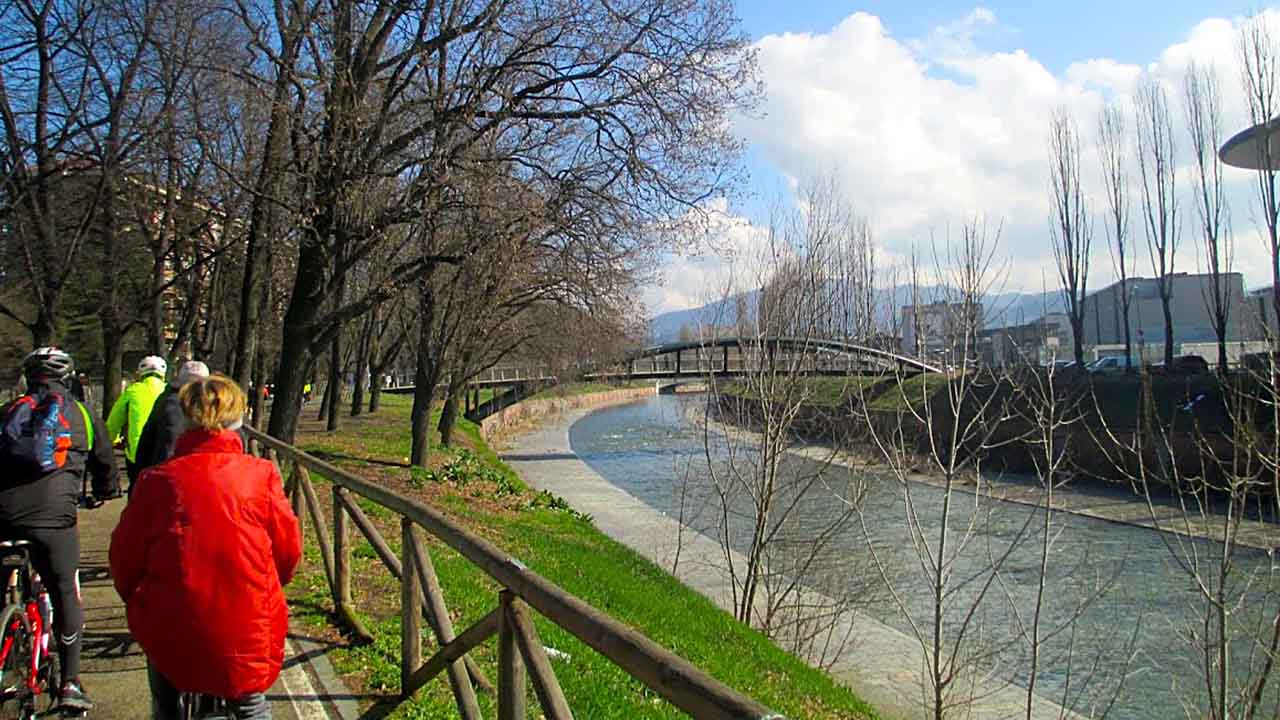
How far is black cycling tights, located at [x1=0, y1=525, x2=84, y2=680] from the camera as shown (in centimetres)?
451

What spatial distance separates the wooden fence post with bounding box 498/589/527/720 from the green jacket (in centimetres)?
328

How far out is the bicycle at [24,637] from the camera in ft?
13.9

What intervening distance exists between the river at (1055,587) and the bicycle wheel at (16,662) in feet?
25.3

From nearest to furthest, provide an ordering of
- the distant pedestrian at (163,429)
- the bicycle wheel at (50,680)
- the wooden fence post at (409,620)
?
the bicycle wheel at (50,680), the distant pedestrian at (163,429), the wooden fence post at (409,620)

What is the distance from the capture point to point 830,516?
21.9 metres

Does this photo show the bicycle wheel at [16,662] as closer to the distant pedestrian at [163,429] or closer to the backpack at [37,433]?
the backpack at [37,433]

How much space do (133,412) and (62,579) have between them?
1.49m

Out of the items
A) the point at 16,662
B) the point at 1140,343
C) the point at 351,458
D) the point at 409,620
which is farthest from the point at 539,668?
the point at 351,458

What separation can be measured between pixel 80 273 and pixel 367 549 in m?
18.3

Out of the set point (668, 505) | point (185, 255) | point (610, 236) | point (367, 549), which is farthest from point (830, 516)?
point (185, 255)

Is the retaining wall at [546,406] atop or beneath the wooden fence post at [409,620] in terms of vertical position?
beneath

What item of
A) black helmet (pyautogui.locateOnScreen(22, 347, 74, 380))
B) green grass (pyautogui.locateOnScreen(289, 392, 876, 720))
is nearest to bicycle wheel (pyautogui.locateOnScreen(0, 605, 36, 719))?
black helmet (pyautogui.locateOnScreen(22, 347, 74, 380))

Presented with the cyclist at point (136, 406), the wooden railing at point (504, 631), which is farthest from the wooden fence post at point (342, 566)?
the cyclist at point (136, 406)

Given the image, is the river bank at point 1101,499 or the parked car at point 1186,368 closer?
the river bank at point 1101,499
